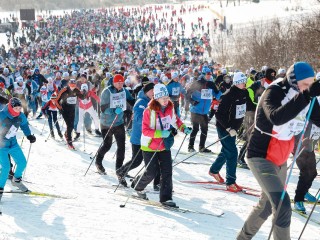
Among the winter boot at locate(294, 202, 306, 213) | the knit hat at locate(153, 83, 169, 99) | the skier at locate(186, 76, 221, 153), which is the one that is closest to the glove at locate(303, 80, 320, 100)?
the knit hat at locate(153, 83, 169, 99)

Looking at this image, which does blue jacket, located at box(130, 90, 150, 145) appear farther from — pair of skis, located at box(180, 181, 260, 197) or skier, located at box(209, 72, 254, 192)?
pair of skis, located at box(180, 181, 260, 197)

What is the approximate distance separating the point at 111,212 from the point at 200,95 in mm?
4849

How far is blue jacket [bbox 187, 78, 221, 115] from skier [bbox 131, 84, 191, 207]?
412 cm

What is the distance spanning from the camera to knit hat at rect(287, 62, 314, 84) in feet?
12.7

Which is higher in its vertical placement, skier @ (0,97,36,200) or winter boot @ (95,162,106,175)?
skier @ (0,97,36,200)

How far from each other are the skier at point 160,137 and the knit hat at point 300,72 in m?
2.51

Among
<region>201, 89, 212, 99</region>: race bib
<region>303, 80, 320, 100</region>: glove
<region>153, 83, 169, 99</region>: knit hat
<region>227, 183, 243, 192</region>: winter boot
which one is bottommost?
<region>227, 183, 243, 192</region>: winter boot

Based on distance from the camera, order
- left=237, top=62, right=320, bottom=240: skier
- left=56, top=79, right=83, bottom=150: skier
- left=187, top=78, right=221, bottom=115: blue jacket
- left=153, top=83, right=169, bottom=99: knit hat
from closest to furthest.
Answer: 1. left=237, top=62, right=320, bottom=240: skier
2. left=153, top=83, right=169, bottom=99: knit hat
3. left=187, top=78, right=221, bottom=115: blue jacket
4. left=56, top=79, right=83, bottom=150: skier

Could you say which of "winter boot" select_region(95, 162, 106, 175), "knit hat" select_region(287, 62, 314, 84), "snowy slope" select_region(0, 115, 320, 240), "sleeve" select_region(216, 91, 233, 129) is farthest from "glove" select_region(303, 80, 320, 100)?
"winter boot" select_region(95, 162, 106, 175)

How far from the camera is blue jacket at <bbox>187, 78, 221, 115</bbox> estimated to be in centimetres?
1070

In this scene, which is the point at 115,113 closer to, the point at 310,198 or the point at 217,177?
the point at 217,177

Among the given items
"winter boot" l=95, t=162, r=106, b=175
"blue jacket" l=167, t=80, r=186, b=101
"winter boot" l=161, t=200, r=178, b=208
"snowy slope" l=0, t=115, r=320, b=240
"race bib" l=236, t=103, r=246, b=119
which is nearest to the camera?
"snowy slope" l=0, t=115, r=320, b=240

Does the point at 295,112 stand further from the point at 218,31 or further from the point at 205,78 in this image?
the point at 218,31

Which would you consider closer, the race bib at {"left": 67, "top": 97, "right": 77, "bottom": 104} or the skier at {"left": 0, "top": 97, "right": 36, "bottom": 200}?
the skier at {"left": 0, "top": 97, "right": 36, "bottom": 200}
